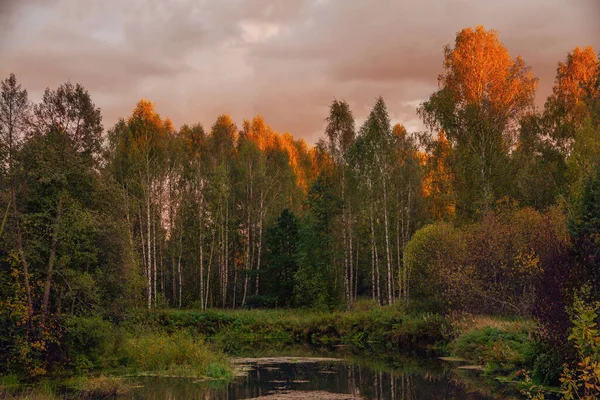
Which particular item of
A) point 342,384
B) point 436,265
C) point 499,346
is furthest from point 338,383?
point 436,265

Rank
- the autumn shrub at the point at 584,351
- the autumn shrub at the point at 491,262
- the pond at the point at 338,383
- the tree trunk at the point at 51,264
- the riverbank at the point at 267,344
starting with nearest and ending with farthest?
the autumn shrub at the point at 584,351 < the pond at the point at 338,383 < the riverbank at the point at 267,344 < the tree trunk at the point at 51,264 < the autumn shrub at the point at 491,262

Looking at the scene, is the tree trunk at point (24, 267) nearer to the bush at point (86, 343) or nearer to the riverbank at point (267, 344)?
the bush at point (86, 343)

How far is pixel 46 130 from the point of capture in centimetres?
2350

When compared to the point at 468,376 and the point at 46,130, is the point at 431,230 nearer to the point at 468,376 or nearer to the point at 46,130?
the point at 468,376

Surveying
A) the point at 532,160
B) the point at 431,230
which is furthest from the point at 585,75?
the point at 431,230

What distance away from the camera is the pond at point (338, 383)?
17203mm

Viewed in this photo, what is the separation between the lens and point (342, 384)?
774 inches

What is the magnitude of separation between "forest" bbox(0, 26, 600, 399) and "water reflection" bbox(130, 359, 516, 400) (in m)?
3.46

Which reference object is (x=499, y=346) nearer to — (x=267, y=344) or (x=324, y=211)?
(x=267, y=344)

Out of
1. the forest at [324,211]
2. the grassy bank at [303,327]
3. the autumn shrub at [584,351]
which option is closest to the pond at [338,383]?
the forest at [324,211]

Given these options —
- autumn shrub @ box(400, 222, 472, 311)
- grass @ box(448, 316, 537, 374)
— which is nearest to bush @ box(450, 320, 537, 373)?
grass @ box(448, 316, 537, 374)

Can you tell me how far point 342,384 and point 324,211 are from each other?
2588 centimetres

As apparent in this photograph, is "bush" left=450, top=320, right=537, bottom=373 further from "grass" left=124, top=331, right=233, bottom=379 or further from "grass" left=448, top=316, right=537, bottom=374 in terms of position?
"grass" left=124, top=331, right=233, bottom=379

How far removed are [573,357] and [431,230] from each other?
1784cm
